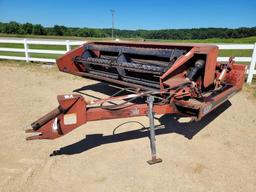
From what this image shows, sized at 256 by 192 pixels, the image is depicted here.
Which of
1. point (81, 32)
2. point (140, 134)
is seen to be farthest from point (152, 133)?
point (81, 32)

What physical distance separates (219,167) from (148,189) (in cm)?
99

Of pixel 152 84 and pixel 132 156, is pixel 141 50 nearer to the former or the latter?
pixel 152 84

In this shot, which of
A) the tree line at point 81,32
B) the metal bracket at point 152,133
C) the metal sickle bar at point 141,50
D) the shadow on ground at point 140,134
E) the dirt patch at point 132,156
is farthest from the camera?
the tree line at point 81,32

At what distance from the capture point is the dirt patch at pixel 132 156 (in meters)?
2.63

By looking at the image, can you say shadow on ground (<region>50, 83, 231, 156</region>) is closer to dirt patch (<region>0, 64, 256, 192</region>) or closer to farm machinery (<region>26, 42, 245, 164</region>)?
dirt patch (<region>0, 64, 256, 192</region>)

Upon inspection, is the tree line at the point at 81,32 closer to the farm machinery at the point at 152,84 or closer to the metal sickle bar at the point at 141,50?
the metal sickle bar at the point at 141,50

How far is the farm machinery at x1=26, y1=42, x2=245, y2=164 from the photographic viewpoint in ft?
8.71

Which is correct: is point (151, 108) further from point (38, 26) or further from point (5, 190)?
point (38, 26)

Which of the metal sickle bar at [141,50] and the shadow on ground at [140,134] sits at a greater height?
the metal sickle bar at [141,50]

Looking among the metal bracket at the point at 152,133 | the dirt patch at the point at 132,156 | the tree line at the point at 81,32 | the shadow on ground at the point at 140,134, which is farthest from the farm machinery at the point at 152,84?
the tree line at the point at 81,32

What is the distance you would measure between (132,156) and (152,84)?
1.69 meters

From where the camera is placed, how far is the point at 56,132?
8.66ft

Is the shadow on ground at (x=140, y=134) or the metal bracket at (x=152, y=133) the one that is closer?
the metal bracket at (x=152, y=133)

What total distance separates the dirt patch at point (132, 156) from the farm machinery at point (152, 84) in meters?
0.35
